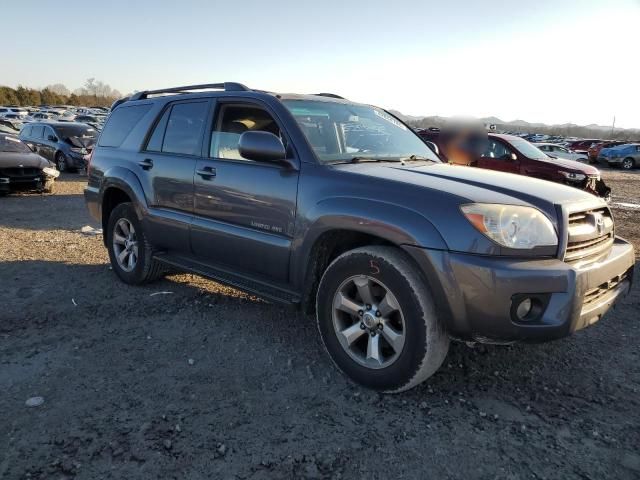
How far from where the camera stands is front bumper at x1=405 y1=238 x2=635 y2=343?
2.50 metres

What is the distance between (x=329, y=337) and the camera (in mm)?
3154

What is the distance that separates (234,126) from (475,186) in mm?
1967

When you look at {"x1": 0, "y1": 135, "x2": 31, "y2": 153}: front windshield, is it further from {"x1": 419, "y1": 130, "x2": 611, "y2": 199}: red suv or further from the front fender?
the front fender

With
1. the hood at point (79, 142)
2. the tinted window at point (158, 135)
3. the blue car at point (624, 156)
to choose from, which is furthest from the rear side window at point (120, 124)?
the blue car at point (624, 156)

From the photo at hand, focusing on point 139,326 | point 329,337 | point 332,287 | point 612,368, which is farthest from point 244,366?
point 612,368

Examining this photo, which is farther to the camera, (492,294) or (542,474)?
(492,294)

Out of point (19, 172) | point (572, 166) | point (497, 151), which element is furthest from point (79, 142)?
point (572, 166)

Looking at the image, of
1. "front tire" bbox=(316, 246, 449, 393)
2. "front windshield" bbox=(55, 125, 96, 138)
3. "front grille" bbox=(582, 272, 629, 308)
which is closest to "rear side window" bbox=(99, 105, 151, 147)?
"front tire" bbox=(316, 246, 449, 393)

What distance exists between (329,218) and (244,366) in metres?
1.18

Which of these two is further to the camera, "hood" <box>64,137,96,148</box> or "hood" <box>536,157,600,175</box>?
"hood" <box>64,137,96,148</box>

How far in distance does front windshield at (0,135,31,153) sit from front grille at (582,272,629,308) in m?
11.9

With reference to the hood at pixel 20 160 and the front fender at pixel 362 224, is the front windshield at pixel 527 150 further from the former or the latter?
the hood at pixel 20 160

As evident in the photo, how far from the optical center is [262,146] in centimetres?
323

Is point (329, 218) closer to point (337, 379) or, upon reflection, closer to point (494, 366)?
point (337, 379)
